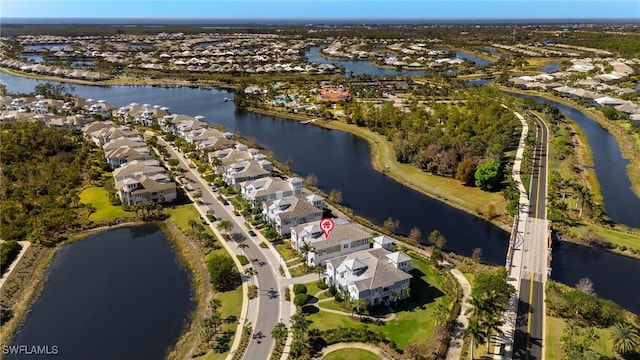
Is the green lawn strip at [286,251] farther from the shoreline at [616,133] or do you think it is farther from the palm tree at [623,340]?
the shoreline at [616,133]

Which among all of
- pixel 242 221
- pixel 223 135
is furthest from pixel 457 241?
pixel 223 135

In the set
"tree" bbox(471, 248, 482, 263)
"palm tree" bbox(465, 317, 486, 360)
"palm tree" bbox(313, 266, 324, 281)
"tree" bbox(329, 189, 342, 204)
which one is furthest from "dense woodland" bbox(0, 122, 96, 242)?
"tree" bbox(471, 248, 482, 263)

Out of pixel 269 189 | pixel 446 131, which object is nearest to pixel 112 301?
pixel 269 189

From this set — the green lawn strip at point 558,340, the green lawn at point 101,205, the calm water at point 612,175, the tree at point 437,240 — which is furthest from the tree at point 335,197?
the calm water at point 612,175

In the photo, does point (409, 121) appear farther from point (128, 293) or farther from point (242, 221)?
point (128, 293)

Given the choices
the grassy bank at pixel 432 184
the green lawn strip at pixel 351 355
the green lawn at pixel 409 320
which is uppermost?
the grassy bank at pixel 432 184
